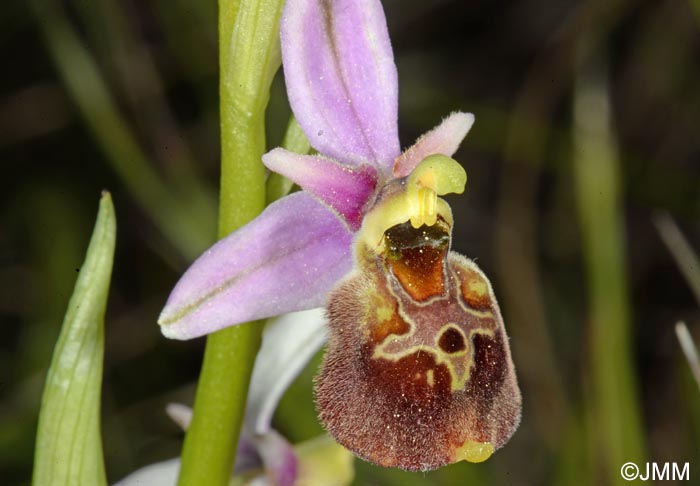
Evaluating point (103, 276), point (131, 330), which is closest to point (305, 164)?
point (103, 276)

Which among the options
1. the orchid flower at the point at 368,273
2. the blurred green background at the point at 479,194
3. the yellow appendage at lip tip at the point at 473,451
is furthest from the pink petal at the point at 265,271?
the blurred green background at the point at 479,194

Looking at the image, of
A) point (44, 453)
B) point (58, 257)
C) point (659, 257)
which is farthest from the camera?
point (659, 257)

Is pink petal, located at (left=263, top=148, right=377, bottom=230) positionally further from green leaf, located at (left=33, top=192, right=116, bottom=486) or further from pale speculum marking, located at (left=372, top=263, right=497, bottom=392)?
green leaf, located at (left=33, top=192, right=116, bottom=486)

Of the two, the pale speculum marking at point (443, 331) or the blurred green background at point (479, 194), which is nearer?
the pale speculum marking at point (443, 331)

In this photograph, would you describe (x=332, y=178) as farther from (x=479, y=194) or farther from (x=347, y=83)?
(x=479, y=194)

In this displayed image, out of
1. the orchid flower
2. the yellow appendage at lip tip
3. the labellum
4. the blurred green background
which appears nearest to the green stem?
the orchid flower

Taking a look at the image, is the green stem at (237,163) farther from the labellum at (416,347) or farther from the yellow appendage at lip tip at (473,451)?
the yellow appendage at lip tip at (473,451)

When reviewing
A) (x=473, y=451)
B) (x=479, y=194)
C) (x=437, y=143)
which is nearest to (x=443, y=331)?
(x=473, y=451)

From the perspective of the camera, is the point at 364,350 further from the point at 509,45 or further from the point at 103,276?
the point at 509,45
